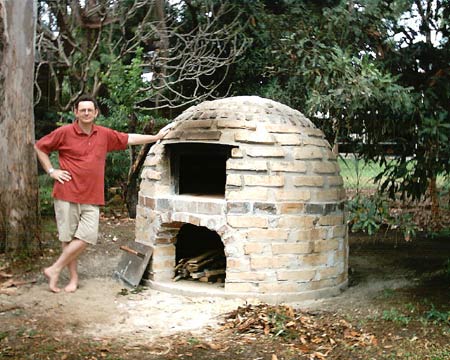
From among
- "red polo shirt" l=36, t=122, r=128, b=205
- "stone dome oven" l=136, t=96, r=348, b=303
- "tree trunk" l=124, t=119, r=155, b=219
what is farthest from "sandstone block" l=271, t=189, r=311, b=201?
"tree trunk" l=124, t=119, r=155, b=219

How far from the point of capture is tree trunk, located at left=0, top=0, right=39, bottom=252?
23.2 ft

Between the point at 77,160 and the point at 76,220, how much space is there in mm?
592

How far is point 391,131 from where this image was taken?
634 centimetres

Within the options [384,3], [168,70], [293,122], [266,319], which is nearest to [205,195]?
[293,122]

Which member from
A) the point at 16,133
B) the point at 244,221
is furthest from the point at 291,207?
the point at 16,133

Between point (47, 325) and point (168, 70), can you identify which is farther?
point (168, 70)

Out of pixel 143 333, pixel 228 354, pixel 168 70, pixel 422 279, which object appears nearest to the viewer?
pixel 228 354

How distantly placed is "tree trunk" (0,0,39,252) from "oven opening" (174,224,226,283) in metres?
1.91

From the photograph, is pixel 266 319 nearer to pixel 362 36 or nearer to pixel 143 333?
pixel 143 333

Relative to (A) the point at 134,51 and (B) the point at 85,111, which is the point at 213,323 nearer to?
(B) the point at 85,111

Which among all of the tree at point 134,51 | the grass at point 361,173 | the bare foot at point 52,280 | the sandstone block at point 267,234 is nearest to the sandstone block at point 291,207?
the sandstone block at point 267,234

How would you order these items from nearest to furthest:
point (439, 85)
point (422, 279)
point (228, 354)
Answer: point (228, 354) < point (439, 85) < point (422, 279)

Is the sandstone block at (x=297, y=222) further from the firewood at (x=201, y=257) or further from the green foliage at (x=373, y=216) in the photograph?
the firewood at (x=201, y=257)

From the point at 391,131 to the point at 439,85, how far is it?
0.86 metres
